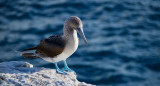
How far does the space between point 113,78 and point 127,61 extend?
1094 mm

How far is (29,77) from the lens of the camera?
17.3 ft

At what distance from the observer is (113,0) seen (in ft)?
42.9

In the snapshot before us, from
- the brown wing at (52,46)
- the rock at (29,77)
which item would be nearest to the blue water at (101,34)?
the brown wing at (52,46)

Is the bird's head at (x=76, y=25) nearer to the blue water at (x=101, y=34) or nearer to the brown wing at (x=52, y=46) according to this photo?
the brown wing at (x=52, y=46)

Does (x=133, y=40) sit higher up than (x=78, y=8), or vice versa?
(x=78, y=8)

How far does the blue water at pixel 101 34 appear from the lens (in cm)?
970

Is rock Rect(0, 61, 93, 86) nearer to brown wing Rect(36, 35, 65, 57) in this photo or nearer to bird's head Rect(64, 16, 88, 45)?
brown wing Rect(36, 35, 65, 57)

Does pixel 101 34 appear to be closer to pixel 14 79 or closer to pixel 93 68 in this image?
pixel 93 68

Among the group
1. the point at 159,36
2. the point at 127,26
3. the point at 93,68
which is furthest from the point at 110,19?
the point at 93,68

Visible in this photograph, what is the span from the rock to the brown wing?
0.47 metres

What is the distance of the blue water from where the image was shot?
970 centimetres

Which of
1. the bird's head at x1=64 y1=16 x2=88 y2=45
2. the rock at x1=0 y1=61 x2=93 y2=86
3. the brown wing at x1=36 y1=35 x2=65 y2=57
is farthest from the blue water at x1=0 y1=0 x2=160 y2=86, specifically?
the bird's head at x1=64 y1=16 x2=88 y2=45

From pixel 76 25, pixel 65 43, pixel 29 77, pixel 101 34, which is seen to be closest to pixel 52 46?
pixel 65 43

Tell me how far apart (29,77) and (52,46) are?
1.16 metres
